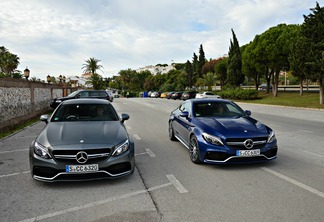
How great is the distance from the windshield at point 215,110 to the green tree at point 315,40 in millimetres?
19078

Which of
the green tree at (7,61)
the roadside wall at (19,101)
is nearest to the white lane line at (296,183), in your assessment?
the roadside wall at (19,101)

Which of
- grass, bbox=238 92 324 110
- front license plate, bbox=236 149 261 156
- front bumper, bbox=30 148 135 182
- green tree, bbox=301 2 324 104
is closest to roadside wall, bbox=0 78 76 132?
front bumper, bbox=30 148 135 182

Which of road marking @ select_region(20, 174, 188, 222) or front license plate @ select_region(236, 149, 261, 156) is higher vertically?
front license plate @ select_region(236, 149, 261, 156)

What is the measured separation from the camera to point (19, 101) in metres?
12.7

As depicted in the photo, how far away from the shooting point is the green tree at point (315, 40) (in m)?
22.4

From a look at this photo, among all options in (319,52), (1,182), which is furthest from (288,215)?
(319,52)

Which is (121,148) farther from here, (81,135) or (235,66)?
(235,66)

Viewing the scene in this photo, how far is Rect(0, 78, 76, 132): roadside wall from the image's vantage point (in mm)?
10617

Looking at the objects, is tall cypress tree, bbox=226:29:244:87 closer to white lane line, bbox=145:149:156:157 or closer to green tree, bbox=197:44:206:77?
green tree, bbox=197:44:206:77

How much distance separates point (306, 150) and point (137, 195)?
5.00 metres

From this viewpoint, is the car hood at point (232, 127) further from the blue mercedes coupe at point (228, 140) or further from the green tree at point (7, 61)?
the green tree at point (7, 61)

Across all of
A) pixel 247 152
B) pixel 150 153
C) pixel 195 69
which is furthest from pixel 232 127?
pixel 195 69

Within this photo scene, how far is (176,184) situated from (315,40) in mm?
23777

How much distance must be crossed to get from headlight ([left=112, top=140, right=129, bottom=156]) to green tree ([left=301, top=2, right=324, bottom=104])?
2239 cm
